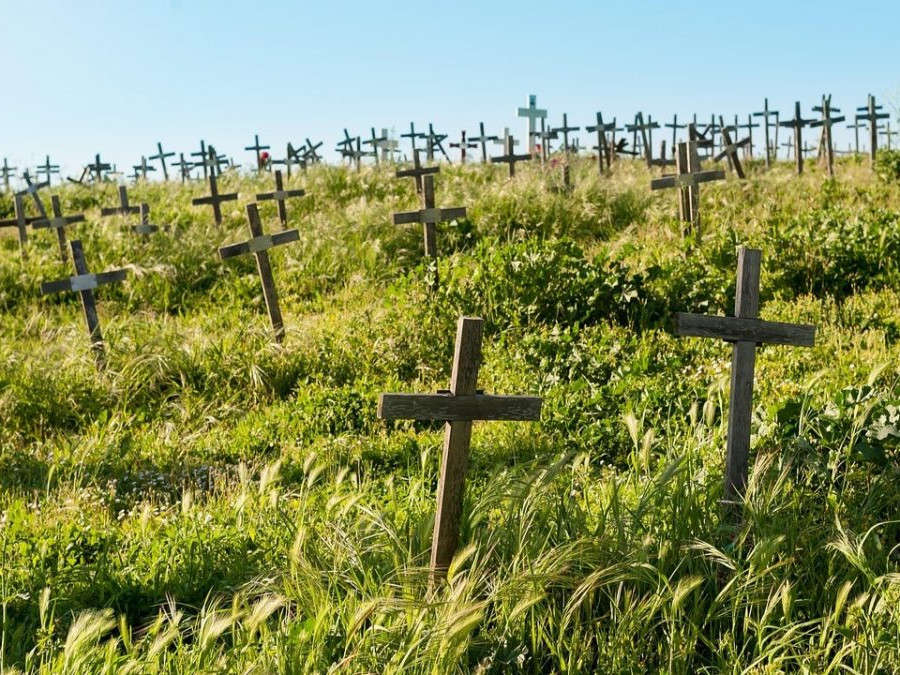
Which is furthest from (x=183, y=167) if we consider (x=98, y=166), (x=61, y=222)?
(x=61, y=222)

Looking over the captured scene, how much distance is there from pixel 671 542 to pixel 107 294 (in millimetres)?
11674

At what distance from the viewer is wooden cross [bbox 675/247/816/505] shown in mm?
4652

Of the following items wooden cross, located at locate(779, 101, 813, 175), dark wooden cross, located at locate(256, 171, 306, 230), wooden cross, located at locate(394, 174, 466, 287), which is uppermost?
wooden cross, located at locate(779, 101, 813, 175)

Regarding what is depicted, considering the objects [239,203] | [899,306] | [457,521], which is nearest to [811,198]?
[899,306]

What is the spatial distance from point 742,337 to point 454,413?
5.57 ft

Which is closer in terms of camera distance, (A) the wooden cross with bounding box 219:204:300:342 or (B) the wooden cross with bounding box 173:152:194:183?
(A) the wooden cross with bounding box 219:204:300:342

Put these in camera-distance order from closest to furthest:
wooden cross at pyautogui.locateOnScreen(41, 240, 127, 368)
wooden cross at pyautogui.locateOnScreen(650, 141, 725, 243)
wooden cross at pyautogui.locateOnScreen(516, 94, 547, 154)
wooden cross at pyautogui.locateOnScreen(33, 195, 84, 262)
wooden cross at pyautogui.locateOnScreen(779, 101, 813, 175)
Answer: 1. wooden cross at pyautogui.locateOnScreen(41, 240, 127, 368)
2. wooden cross at pyautogui.locateOnScreen(650, 141, 725, 243)
3. wooden cross at pyautogui.locateOnScreen(33, 195, 84, 262)
4. wooden cross at pyautogui.locateOnScreen(779, 101, 813, 175)
5. wooden cross at pyautogui.locateOnScreen(516, 94, 547, 154)

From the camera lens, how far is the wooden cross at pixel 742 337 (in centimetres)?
465

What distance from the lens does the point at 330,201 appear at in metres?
19.3

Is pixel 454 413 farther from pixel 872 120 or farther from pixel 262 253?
pixel 872 120

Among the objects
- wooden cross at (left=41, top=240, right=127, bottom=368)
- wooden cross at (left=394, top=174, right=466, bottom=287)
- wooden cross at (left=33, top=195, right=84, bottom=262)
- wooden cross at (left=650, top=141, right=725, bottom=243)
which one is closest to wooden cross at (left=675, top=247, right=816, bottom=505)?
wooden cross at (left=41, top=240, right=127, bottom=368)

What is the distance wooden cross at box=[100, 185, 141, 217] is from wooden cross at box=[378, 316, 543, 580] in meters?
15.0

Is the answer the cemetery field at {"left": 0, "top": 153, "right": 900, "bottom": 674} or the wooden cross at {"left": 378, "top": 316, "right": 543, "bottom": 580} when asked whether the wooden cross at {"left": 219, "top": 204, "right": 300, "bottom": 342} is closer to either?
the cemetery field at {"left": 0, "top": 153, "right": 900, "bottom": 674}

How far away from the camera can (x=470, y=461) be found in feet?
21.0
